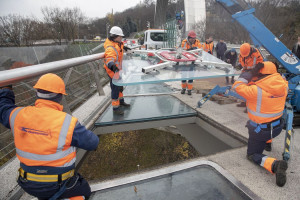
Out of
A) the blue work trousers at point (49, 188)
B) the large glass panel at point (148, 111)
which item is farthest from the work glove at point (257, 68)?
the blue work trousers at point (49, 188)

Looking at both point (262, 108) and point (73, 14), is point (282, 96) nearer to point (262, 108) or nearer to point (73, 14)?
point (262, 108)

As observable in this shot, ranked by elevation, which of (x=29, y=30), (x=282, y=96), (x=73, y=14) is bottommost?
(x=282, y=96)

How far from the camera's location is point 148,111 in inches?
169

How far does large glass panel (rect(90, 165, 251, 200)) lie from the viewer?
6.49 ft

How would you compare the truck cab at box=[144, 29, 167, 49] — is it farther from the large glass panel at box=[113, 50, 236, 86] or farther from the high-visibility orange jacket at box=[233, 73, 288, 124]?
the high-visibility orange jacket at box=[233, 73, 288, 124]

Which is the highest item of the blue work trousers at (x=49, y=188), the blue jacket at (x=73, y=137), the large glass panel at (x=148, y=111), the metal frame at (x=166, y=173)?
the blue jacket at (x=73, y=137)

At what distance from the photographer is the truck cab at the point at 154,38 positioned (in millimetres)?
12352

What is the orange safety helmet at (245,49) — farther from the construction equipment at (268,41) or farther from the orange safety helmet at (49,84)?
the orange safety helmet at (49,84)

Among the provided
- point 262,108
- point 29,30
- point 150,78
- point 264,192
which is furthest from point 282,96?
point 29,30

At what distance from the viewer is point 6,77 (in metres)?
1.47

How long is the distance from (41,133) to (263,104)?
97.2 inches

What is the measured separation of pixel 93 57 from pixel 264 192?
3.19m

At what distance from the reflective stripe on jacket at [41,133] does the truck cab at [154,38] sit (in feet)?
37.6

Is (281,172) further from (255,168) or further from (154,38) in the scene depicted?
(154,38)
